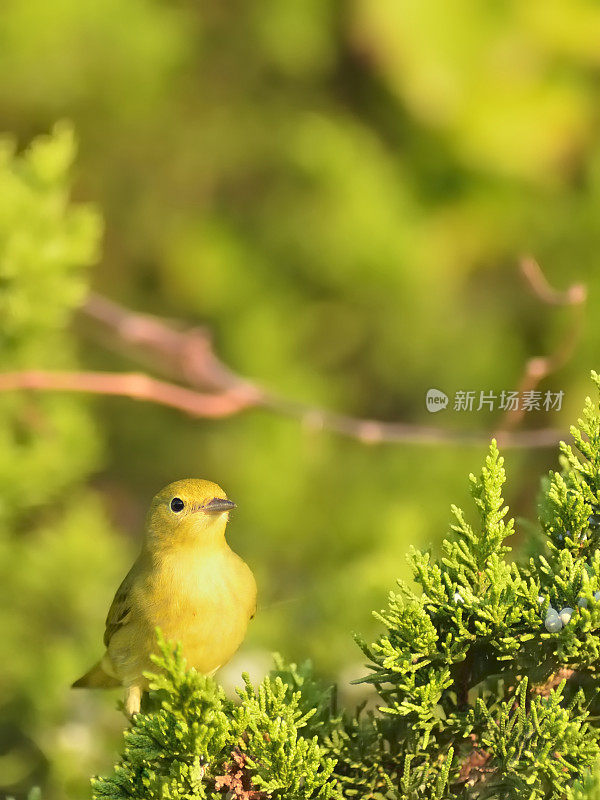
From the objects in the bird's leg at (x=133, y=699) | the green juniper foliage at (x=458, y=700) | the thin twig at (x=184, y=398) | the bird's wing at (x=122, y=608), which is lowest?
the green juniper foliage at (x=458, y=700)

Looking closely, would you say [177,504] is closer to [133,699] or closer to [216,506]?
[216,506]

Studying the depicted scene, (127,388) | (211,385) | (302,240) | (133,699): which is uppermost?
(302,240)

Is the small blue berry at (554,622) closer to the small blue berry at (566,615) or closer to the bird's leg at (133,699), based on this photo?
the small blue berry at (566,615)

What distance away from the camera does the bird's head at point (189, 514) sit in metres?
1.23

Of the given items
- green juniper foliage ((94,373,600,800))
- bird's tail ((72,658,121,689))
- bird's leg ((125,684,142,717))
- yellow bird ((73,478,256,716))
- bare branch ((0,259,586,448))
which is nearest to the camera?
green juniper foliage ((94,373,600,800))

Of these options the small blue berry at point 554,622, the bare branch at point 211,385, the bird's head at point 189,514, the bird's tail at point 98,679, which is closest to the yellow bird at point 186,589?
the bird's head at point 189,514

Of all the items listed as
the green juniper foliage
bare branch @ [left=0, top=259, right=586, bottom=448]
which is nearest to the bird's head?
the green juniper foliage

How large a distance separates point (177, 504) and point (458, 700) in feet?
1.31

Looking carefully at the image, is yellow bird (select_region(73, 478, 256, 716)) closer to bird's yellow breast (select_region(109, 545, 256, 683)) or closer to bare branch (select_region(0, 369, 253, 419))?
bird's yellow breast (select_region(109, 545, 256, 683))

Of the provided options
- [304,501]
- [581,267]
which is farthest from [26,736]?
[581,267]

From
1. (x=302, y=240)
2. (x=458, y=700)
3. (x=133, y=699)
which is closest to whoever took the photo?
(x=458, y=700)

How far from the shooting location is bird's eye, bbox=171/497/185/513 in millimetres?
1235

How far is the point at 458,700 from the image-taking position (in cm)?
123

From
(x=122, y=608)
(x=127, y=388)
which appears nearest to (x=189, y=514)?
(x=122, y=608)
